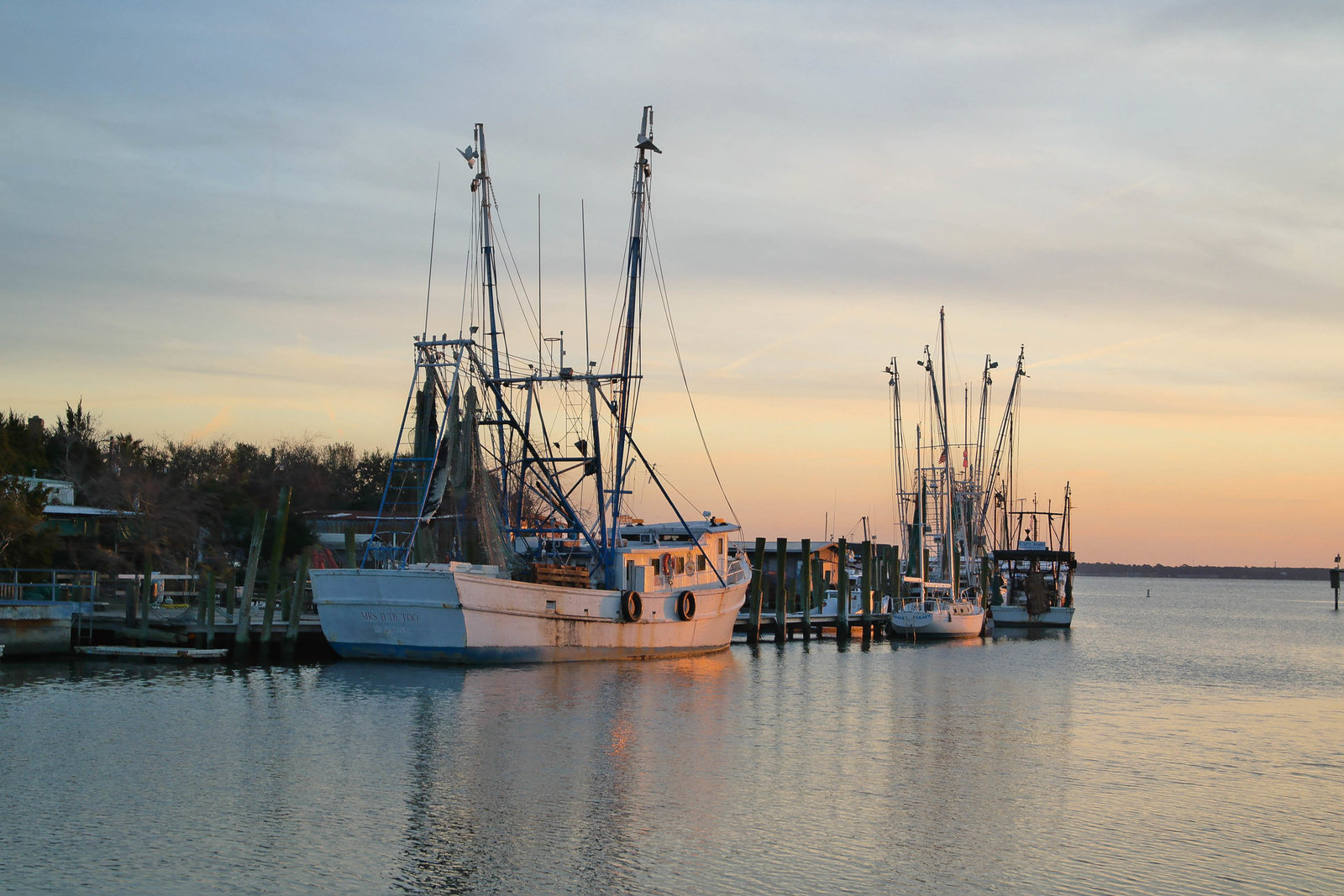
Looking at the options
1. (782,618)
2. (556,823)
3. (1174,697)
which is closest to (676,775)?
(556,823)

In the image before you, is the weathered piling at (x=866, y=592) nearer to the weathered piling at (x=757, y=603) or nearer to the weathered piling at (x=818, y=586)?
the weathered piling at (x=818, y=586)

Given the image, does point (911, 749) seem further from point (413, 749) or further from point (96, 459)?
point (96, 459)

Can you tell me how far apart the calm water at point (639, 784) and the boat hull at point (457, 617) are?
84 cm

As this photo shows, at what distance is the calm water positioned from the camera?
16.5m

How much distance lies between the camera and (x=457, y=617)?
3609 centimetres

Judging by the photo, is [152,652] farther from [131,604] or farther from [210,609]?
→ [131,604]

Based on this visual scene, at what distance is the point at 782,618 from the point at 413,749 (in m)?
33.0

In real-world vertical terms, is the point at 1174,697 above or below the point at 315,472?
below

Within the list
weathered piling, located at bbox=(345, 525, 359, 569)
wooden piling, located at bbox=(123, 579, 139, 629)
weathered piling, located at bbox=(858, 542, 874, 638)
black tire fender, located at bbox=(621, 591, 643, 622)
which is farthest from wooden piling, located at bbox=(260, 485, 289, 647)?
weathered piling, located at bbox=(858, 542, 874, 638)

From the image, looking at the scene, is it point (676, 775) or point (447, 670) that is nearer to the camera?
point (676, 775)

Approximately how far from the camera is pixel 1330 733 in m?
31.4

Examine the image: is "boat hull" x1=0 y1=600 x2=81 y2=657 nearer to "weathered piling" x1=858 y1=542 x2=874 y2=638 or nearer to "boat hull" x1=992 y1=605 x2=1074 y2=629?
"weathered piling" x1=858 y1=542 x2=874 y2=638

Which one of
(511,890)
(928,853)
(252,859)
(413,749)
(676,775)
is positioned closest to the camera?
(511,890)

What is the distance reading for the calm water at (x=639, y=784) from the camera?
1647 cm
